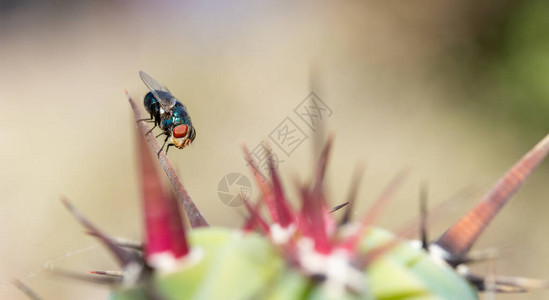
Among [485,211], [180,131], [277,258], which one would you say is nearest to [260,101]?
[180,131]

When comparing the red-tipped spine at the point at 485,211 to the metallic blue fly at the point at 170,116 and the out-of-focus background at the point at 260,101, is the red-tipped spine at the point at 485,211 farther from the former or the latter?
the out-of-focus background at the point at 260,101

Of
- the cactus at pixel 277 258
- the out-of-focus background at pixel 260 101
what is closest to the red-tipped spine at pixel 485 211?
the cactus at pixel 277 258

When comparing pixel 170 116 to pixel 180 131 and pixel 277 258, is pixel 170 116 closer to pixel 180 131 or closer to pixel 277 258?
pixel 180 131

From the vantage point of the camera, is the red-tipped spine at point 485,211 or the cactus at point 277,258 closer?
the cactus at point 277,258

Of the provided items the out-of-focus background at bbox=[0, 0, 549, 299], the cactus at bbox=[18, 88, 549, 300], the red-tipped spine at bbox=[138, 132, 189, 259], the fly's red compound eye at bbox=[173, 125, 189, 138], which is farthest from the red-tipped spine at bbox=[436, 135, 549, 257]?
the out-of-focus background at bbox=[0, 0, 549, 299]

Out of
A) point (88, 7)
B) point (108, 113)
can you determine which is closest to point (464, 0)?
point (108, 113)

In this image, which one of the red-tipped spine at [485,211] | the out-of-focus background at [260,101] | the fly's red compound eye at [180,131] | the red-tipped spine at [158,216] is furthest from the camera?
the out-of-focus background at [260,101]

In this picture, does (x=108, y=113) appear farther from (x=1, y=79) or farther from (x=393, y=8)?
(x=393, y=8)
